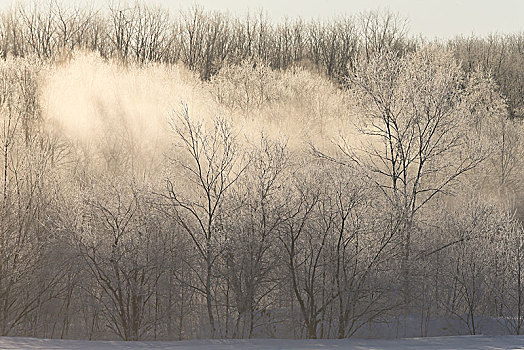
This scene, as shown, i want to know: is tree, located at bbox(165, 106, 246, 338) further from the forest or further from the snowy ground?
the snowy ground

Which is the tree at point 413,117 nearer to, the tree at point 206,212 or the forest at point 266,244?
the forest at point 266,244

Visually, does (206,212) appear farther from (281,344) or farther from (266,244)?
(281,344)

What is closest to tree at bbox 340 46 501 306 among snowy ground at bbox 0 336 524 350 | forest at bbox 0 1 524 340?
forest at bbox 0 1 524 340

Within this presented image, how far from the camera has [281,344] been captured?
11.4 metres

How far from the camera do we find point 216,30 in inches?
2056

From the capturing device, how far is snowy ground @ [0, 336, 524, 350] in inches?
430

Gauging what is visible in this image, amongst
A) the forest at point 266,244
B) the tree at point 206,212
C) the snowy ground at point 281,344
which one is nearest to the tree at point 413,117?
the forest at point 266,244

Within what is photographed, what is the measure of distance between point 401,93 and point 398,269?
726 centimetres

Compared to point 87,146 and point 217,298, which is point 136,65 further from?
point 217,298

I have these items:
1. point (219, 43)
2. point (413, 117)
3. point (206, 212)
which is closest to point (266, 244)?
point (206, 212)

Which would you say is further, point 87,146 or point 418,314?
point 87,146

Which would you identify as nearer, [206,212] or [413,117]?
[206,212]

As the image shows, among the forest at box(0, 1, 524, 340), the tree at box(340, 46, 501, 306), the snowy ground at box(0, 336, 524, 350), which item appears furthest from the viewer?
the tree at box(340, 46, 501, 306)

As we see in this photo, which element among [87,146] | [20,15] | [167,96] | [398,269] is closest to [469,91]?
[167,96]
